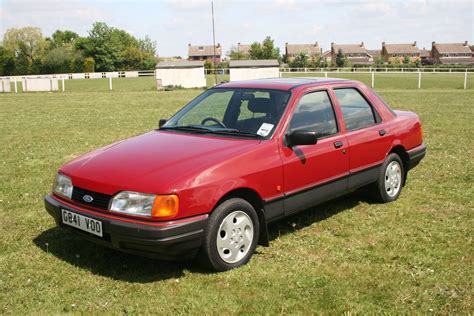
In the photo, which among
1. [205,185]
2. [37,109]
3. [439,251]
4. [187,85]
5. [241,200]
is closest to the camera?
[205,185]

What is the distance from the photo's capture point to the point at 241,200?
13.8 feet

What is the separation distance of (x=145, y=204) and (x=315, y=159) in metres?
1.91

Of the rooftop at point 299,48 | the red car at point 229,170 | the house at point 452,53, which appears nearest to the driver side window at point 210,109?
the red car at point 229,170

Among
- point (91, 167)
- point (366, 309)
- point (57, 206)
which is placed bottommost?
point (366, 309)

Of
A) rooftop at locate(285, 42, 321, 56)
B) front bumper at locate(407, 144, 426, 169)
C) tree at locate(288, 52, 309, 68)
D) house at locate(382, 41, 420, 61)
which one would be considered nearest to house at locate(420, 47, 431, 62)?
house at locate(382, 41, 420, 61)

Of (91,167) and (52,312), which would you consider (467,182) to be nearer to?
(91,167)

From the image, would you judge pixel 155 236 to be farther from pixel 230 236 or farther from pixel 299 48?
pixel 299 48

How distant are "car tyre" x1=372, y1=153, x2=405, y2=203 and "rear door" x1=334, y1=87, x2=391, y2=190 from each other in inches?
5.3

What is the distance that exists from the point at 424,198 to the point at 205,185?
380 cm

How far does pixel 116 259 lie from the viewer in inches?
177

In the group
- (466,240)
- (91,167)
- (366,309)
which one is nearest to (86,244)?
(91,167)

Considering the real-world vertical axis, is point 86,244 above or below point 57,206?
below

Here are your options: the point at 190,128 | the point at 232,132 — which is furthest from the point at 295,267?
the point at 190,128

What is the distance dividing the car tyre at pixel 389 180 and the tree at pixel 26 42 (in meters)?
100
